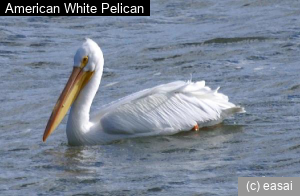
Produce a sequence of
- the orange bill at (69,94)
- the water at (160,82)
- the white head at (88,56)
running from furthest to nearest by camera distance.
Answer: the white head at (88,56), the orange bill at (69,94), the water at (160,82)

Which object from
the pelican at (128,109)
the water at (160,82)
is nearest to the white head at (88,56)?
→ the pelican at (128,109)

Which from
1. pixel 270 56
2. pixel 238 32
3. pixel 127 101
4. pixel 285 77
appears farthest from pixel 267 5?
pixel 127 101

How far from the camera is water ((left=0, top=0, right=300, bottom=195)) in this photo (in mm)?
7340

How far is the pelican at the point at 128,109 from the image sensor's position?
8.66 meters

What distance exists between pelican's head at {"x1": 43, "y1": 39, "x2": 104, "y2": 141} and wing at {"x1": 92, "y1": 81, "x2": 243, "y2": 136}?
1.10ft

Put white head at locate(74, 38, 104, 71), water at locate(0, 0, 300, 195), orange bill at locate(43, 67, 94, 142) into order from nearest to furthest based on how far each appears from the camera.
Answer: water at locate(0, 0, 300, 195)
orange bill at locate(43, 67, 94, 142)
white head at locate(74, 38, 104, 71)

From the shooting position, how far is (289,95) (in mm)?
9641

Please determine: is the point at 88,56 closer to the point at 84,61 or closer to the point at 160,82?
the point at 84,61

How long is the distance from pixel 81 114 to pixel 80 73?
0.40 metres

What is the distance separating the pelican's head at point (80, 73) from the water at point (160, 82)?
0.39m

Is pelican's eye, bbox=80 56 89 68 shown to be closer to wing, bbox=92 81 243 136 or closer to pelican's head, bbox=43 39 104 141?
pelican's head, bbox=43 39 104 141

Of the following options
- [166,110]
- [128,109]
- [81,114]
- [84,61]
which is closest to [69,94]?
[81,114]

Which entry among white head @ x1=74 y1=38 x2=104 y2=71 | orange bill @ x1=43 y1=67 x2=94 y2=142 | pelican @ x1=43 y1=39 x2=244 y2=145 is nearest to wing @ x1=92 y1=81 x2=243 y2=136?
pelican @ x1=43 y1=39 x2=244 y2=145

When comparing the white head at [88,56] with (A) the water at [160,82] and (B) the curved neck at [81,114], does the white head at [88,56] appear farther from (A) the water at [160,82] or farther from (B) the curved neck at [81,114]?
(A) the water at [160,82]
